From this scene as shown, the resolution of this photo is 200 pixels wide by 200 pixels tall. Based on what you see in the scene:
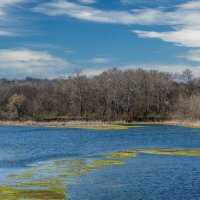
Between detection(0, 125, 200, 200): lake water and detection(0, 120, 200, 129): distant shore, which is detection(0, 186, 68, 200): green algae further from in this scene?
detection(0, 120, 200, 129): distant shore

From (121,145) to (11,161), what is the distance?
20459 mm

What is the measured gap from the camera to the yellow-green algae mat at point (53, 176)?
27722 mm

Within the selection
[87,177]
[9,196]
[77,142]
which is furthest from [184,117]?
[9,196]

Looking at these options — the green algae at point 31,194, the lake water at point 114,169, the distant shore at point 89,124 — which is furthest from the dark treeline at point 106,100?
the green algae at point 31,194

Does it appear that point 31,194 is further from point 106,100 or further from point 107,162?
point 106,100

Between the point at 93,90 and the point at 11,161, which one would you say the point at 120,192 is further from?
the point at 93,90

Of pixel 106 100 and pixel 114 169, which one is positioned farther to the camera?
pixel 106 100

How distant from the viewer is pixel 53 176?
1352 inches

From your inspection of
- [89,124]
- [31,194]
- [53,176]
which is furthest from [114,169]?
[89,124]

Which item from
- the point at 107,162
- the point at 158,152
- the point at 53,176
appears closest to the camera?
the point at 53,176

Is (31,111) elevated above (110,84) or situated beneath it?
A: situated beneath

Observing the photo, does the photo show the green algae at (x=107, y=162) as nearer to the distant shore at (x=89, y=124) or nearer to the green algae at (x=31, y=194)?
the green algae at (x=31, y=194)

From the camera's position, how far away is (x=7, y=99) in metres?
156

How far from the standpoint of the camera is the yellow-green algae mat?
27722mm
